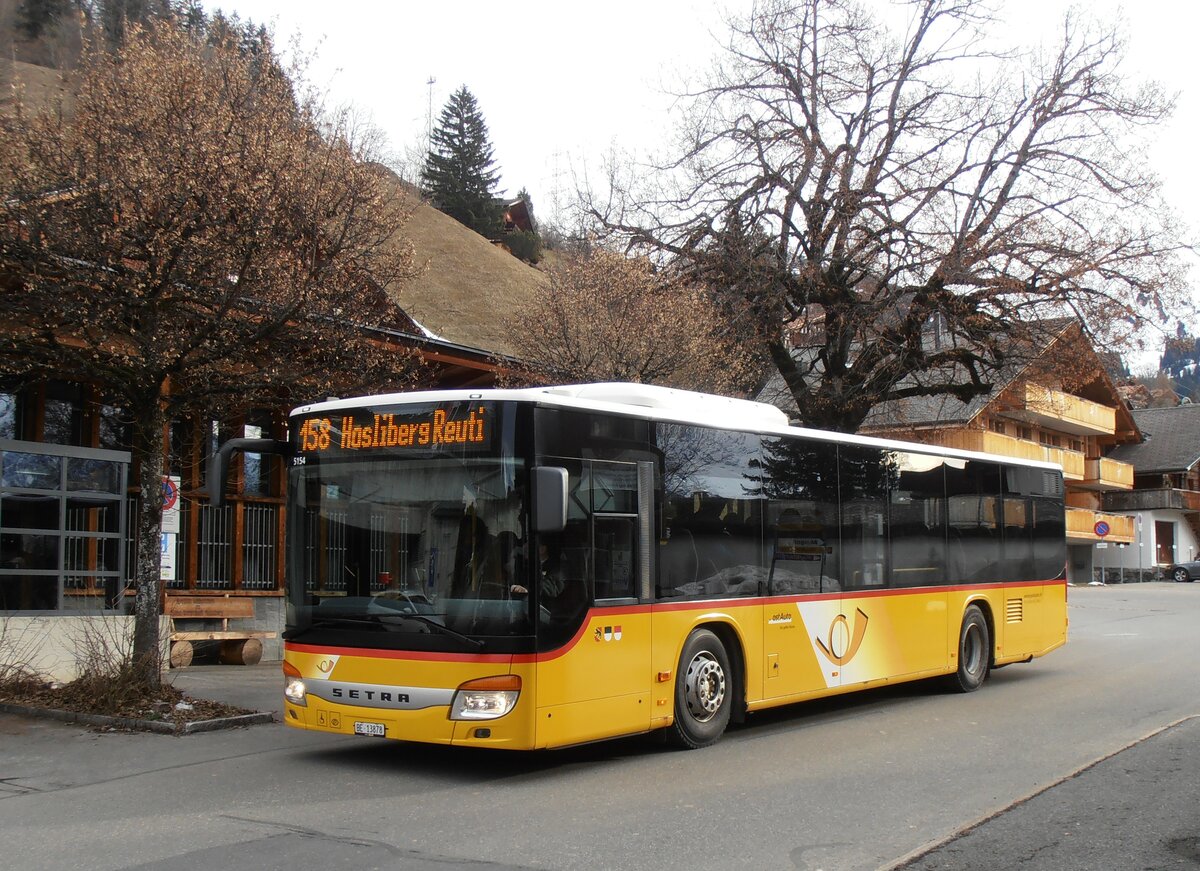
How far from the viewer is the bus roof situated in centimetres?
868

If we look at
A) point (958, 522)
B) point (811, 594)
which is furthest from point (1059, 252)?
point (811, 594)

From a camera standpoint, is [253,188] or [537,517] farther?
[253,188]

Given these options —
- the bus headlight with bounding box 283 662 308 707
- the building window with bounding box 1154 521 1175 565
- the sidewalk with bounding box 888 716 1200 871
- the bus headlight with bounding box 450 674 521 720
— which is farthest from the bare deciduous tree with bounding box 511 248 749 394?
the building window with bounding box 1154 521 1175 565

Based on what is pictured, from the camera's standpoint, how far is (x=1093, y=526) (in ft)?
192

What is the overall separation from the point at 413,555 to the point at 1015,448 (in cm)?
4589

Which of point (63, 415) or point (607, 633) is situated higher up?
point (63, 415)

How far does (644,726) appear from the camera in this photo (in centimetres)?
925

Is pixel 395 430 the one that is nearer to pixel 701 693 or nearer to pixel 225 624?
pixel 701 693

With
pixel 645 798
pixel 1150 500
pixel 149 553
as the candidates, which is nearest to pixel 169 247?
pixel 149 553

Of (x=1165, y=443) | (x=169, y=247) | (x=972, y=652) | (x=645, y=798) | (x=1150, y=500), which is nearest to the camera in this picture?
(x=645, y=798)

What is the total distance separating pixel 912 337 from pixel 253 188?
1395 cm

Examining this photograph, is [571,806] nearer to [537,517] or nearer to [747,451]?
[537,517]

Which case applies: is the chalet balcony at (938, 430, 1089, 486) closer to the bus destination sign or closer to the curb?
the curb

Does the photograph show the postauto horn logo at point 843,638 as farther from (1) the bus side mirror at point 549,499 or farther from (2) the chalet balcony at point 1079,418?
(2) the chalet balcony at point 1079,418
